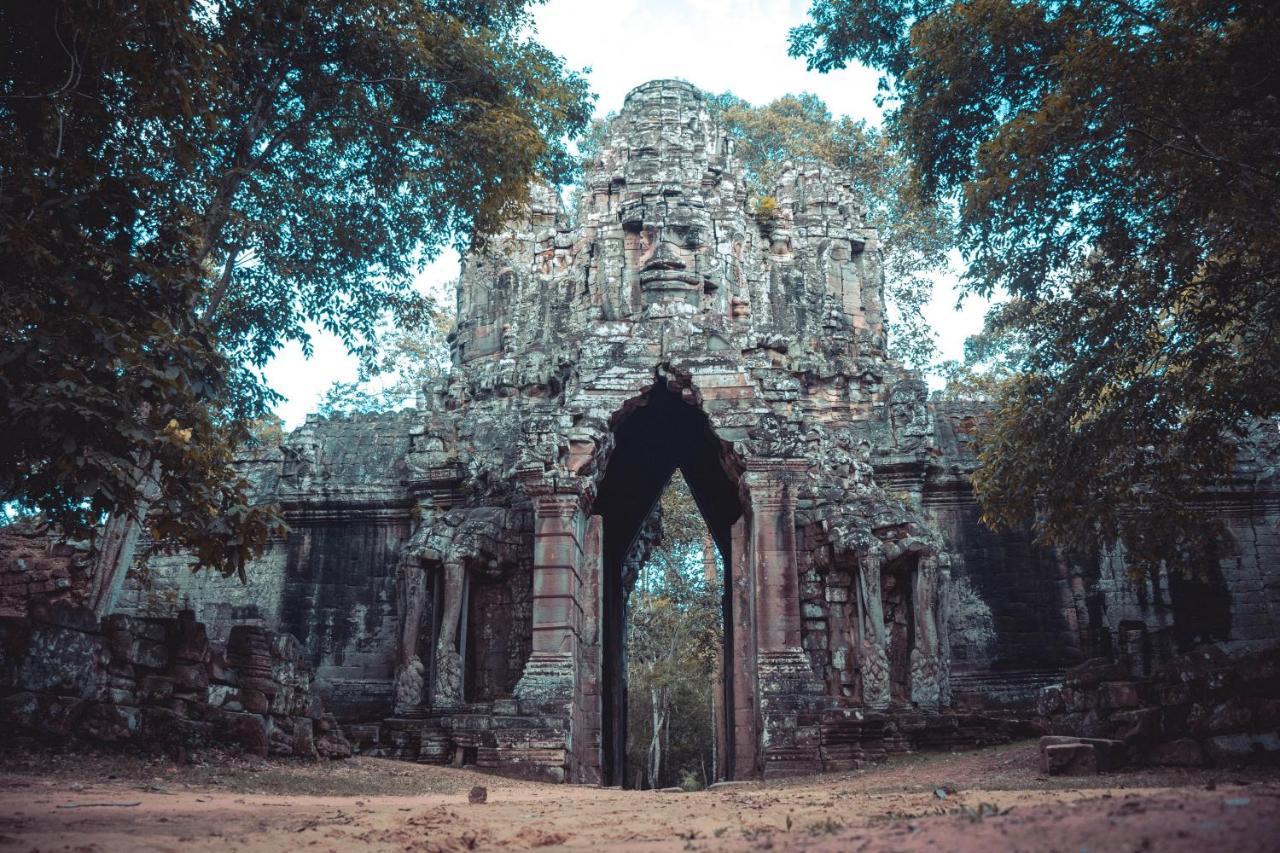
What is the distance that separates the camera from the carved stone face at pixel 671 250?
47.6 ft

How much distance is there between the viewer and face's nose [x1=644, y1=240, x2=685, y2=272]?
14523 mm

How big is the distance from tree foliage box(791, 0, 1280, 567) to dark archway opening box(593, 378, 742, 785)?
464 centimetres

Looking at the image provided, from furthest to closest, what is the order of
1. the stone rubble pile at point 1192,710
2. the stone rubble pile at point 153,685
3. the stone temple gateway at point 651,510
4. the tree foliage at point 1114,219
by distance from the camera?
the stone temple gateway at point 651,510 → the tree foliage at point 1114,219 → the stone rubble pile at point 153,685 → the stone rubble pile at point 1192,710

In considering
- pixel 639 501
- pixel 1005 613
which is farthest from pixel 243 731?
pixel 1005 613

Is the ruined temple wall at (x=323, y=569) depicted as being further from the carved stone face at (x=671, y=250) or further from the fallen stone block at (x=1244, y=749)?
the fallen stone block at (x=1244, y=749)

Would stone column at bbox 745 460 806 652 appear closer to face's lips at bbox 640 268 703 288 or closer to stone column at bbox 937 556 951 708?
stone column at bbox 937 556 951 708

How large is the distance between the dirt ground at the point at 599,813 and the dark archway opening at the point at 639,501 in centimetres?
632

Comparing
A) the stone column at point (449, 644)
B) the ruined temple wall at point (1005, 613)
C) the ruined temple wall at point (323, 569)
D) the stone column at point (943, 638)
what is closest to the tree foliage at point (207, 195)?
the ruined temple wall at point (323, 569)

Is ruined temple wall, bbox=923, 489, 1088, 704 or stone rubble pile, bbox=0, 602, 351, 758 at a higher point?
Result: ruined temple wall, bbox=923, 489, 1088, 704

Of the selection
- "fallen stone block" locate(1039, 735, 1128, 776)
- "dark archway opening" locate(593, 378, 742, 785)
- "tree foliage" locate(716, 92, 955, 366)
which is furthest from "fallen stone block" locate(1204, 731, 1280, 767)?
"tree foliage" locate(716, 92, 955, 366)

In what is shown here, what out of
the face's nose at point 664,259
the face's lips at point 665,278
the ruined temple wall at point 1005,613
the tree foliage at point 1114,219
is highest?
the face's nose at point 664,259

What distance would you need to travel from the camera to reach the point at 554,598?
1173 cm

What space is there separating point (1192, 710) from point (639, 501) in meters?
9.74

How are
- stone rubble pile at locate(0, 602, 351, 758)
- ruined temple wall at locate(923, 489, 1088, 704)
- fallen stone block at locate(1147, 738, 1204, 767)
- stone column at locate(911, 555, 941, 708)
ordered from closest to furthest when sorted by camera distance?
1. fallen stone block at locate(1147, 738, 1204, 767)
2. stone rubble pile at locate(0, 602, 351, 758)
3. stone column at locate(911, 555, 941, 708)
4. ruined temple wall at locate(923, 489, 1088, 704)
